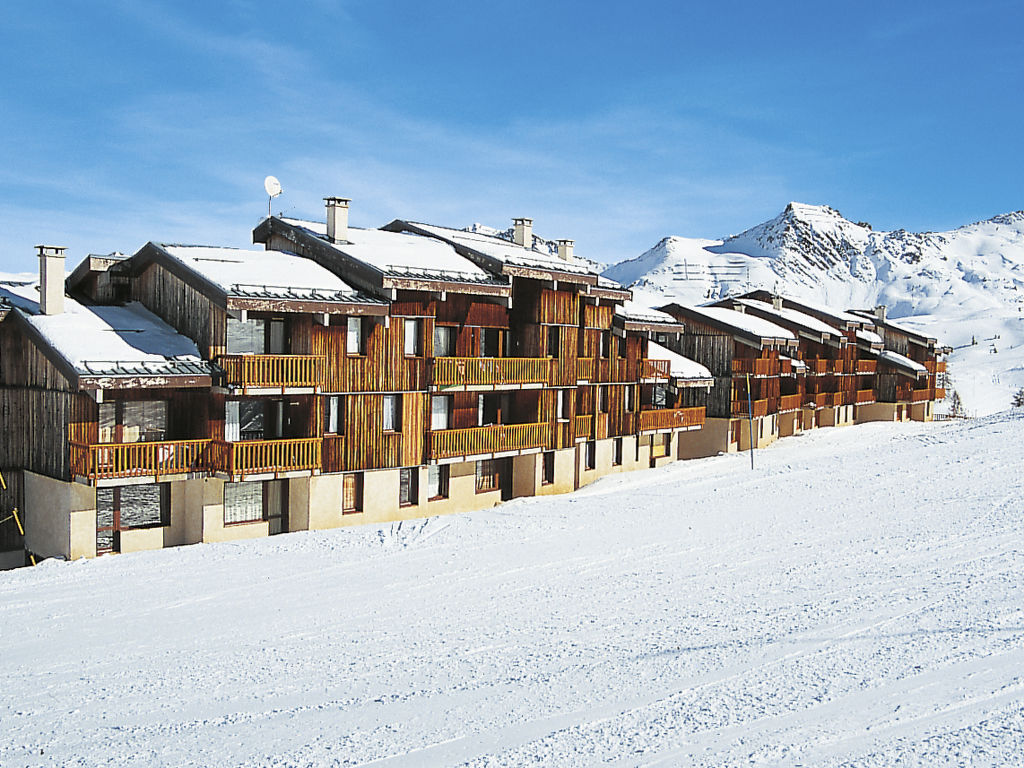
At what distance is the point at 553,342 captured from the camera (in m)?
29.5

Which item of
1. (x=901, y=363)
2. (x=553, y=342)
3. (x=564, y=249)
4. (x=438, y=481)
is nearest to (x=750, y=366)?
(x=564, y=249)

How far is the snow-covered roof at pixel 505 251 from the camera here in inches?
1105

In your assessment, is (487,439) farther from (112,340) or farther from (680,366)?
(680,366)

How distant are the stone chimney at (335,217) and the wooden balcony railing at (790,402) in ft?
91.9

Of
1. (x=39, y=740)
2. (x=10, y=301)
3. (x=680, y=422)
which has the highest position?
(x=10, y=301)

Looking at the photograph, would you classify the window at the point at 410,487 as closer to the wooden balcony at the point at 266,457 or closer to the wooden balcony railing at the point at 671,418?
the wooden balcony at the point at 266,457

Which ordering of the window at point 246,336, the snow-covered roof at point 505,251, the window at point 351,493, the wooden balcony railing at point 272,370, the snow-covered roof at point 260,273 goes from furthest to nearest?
the snow-covered roof at point 505,251 < the window at point 351,493 < the window at point 246,336 < the snow-covered roof at point 260,273 < the wooden balcony railing at point 272,370

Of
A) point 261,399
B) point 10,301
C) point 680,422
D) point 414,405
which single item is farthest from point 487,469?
point 10,301

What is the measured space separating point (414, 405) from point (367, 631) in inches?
468

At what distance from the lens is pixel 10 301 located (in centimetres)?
2189

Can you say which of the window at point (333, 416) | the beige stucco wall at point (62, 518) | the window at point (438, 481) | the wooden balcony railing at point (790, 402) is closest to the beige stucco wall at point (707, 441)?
the wooden balcony railing at point (790, 402)

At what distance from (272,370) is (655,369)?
1930cm

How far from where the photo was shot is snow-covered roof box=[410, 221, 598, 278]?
28.1 metres

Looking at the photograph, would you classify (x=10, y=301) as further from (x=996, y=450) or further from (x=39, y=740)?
(x=996, y=450)
